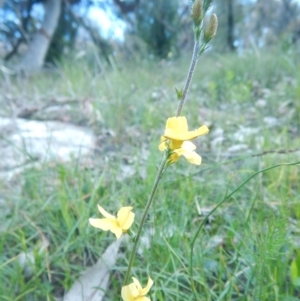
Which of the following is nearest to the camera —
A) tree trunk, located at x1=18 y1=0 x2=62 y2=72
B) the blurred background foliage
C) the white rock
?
the white rock

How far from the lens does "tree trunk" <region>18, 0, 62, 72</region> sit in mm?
7195

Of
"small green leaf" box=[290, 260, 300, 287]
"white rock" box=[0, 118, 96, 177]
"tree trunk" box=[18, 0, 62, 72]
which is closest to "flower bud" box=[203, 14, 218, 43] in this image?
"small green leaf" box=[290, 260, 300, 287]

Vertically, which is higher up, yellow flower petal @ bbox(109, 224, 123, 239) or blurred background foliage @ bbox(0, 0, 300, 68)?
blurred background foliage @ bbox(0, 0, 300, 68)

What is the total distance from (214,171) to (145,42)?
511 centimetres

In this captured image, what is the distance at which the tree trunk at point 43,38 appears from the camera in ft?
23.6

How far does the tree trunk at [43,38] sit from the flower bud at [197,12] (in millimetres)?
6834

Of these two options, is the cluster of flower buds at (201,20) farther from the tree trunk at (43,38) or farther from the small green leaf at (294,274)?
the tree trunk at (43,38)

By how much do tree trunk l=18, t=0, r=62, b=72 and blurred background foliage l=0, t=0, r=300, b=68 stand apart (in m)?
0.19

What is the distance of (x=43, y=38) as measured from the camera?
7.51 metres

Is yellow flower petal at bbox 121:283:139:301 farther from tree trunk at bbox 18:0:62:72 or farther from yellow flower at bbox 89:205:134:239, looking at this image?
tree trunk at bbox 18:0:62:72

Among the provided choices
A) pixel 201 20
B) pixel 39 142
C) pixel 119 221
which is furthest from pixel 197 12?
pixel 39 142

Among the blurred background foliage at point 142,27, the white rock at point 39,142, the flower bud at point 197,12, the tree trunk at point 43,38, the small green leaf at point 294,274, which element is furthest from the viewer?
the tree trunk at point 43,38

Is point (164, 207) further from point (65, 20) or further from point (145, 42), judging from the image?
point (65, 20)

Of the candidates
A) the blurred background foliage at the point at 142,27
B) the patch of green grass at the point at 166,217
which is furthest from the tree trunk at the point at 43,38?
the patch of green grass at the point at 166,217
